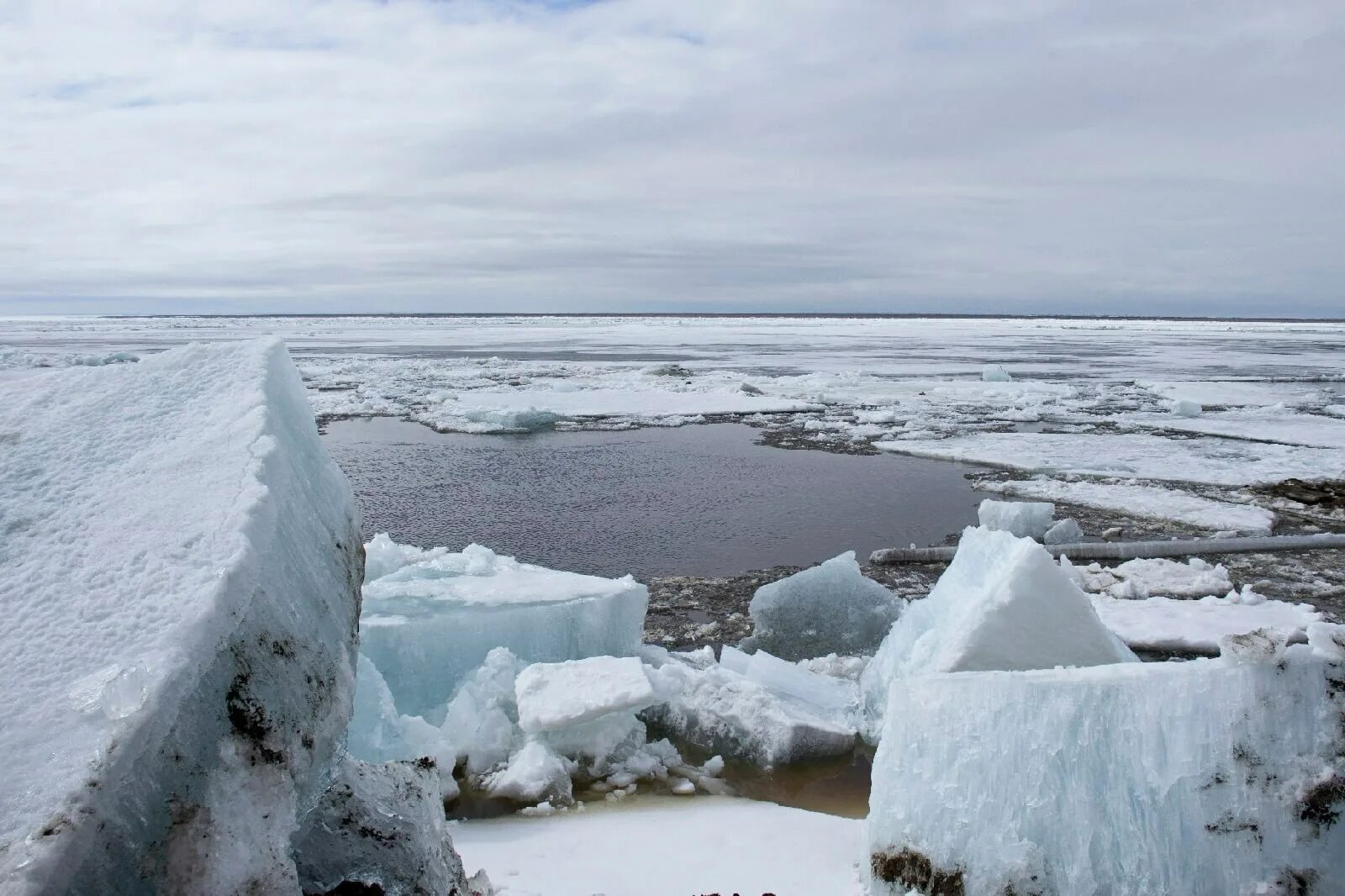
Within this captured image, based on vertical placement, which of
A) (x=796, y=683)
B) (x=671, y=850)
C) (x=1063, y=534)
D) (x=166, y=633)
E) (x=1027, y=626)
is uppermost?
(x=166, y=633)

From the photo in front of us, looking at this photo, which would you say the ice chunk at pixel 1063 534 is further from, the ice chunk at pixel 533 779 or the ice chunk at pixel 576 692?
the ice chunk at pixel 533 779

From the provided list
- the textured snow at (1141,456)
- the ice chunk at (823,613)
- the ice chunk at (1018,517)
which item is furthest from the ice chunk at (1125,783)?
the textured snow at (1141,456)

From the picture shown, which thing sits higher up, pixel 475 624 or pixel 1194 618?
→ pixel 475 624

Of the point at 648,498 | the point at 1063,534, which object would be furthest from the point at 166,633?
the point at 648,498

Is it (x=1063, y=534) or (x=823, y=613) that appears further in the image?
(x=1063, y=534)

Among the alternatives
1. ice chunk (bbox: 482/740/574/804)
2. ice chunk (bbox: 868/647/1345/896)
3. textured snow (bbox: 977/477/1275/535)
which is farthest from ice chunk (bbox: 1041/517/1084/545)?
ice chunk (bbox: 868/647/1345/896)

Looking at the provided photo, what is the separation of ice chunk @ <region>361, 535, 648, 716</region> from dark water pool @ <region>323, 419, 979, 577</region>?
7.36 ft

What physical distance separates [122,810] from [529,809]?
2.54m

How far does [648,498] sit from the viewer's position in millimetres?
9805

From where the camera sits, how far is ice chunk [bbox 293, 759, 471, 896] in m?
1.99

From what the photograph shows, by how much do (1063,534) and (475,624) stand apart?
17.3 ft

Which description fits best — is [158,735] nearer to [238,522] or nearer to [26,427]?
[238,522]

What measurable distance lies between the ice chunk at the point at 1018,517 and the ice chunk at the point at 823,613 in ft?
8.37

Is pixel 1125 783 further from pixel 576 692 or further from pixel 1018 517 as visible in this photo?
pixel 1018 517
